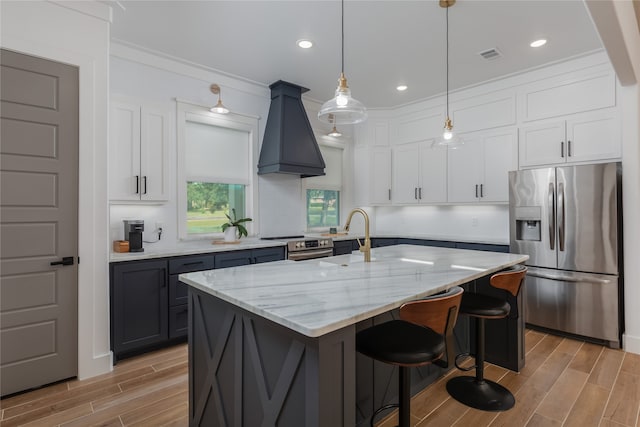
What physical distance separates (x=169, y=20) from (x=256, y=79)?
1.45 metres

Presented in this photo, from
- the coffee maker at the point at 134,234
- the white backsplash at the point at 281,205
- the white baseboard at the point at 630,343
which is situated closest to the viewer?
the white baseboard at the point at 630,343

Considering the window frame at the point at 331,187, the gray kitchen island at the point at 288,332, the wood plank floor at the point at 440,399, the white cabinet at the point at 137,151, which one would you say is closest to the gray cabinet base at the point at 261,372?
the gray kitchen island at the point at 288,332

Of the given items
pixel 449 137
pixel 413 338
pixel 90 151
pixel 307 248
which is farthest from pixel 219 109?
pixel 413 338

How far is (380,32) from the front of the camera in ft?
10.5

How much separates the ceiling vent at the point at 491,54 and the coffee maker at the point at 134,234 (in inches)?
158

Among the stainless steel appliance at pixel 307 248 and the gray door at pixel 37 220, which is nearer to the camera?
the gray door at pixel 37 220

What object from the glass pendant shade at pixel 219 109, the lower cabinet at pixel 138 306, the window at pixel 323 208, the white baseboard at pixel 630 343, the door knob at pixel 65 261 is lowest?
the white baseboard at pixel 630 343

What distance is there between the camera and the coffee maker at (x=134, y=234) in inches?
128

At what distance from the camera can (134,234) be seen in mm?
3250

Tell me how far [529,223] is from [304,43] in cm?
313

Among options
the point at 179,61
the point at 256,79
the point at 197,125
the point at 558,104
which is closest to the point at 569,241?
the point at 558,104

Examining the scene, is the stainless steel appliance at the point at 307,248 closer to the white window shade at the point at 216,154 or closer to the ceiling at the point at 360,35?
the white window shade at the point at 216,154

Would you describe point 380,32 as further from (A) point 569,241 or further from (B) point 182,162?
(A) point 569,241

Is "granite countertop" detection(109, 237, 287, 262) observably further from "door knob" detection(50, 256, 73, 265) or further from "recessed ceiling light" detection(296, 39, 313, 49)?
"recessed ceiling light" detection(296, 39, 313, 49)
